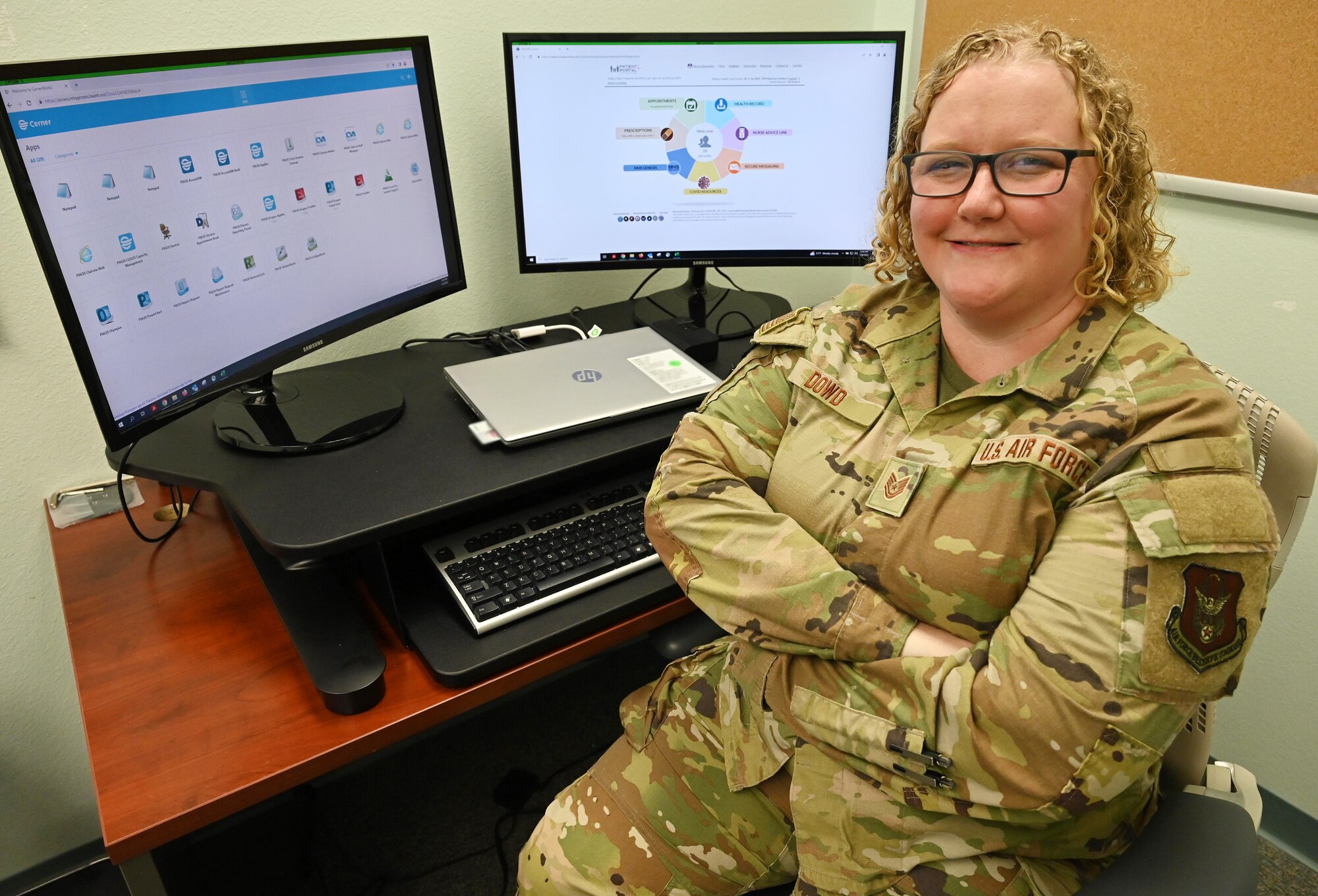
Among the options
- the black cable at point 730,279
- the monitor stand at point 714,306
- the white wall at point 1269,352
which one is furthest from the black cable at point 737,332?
the white wall at point 1269,352

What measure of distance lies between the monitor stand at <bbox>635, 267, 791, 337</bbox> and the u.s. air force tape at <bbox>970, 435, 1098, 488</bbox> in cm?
75

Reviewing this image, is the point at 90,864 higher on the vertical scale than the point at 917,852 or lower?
lower

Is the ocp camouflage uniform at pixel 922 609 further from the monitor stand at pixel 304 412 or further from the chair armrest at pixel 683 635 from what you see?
the monitor stand at pixel 304 412

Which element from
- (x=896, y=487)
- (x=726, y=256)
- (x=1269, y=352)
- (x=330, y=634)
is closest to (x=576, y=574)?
(x=330, y=634)

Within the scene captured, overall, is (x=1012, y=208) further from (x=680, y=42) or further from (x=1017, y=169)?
(x=680, y=42)

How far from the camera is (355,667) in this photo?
3.12 ft

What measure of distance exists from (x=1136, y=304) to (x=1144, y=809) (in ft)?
1.76

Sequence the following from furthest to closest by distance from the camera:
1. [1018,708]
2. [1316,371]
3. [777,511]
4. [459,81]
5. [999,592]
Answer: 1. [459,81]
2. [1316,371]
3. [777,511]
4. [999,592]
5. [1018,708]

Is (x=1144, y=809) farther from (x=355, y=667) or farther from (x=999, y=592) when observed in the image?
(x=355, y=667)

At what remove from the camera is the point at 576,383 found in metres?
1.26

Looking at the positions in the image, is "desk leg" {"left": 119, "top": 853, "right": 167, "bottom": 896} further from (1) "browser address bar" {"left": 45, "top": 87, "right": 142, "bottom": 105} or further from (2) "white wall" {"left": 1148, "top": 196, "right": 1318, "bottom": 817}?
(2) "white wall" {"left": 1148, "top": 196, "right": 1318, "bottom": 817}

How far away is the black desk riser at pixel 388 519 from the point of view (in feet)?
3.15

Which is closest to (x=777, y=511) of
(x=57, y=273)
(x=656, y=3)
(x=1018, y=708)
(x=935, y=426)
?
(x=935, y=426)

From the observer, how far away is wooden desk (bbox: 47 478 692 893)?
854mm
